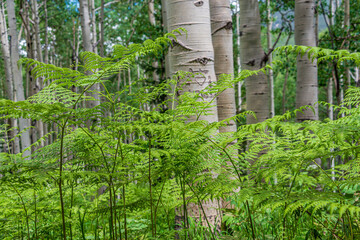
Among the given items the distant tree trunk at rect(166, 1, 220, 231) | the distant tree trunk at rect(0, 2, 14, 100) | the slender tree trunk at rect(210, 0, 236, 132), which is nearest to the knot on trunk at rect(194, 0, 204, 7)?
the distant tree trunk at rect(166, 1, 220, 231)

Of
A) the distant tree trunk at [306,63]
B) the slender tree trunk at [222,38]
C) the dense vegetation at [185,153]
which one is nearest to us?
the dense vegetation at [185,153]

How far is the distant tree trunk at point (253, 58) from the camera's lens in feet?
14.6

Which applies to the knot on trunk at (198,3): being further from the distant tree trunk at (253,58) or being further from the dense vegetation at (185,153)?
the distant tree trunk at (253,58)

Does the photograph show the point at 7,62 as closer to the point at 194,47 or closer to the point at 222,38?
the point at 222,38

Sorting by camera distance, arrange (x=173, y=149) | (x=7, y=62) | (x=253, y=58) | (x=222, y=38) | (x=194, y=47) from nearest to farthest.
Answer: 1. (x=173, y=149)
2. (x=194, y=47)
3. (x=222, y=38)
4. (x=253, y=58)
5. (x=7, y=62)

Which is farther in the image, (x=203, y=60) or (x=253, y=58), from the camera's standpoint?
(x=253, y=58)

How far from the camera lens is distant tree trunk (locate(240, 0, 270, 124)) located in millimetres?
4461

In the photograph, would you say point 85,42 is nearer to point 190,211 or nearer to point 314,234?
point 190,211

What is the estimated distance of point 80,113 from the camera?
1538 millimetres

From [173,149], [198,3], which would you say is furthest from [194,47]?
[173,149]

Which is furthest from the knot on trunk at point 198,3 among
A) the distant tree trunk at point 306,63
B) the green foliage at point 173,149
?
the distant tree trunk at point 306,63

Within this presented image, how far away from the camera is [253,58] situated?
4.47 m

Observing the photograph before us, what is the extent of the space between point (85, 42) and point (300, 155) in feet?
16.8

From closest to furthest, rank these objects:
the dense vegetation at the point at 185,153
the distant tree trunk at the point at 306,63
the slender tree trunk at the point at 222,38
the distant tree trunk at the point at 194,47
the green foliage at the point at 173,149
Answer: the green foliage at the point at 173,149 → the dense vegetation at the point at 185,153 → the distant tree trunk at the point at 194,47 → the slender tree trunk at the point at 222,38 → the distant tree trunk at the point at 306,63
